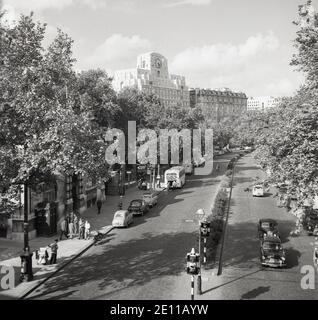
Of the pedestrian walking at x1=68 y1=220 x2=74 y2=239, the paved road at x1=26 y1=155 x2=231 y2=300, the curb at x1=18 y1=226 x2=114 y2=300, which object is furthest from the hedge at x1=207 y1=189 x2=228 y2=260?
the pedestrian walking at x1=68 y1=220 x2=74 y2=239

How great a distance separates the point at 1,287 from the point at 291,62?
18.3 m

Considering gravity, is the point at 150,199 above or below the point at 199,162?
below

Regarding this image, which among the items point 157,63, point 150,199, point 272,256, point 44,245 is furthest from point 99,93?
point 157,63

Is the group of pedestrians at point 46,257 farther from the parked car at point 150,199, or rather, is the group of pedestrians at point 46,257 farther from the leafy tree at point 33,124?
the parked car at point 150,199

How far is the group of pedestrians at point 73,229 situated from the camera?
1262 inches

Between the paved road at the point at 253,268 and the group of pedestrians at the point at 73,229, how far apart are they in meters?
10.5

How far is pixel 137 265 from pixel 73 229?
32.6ft

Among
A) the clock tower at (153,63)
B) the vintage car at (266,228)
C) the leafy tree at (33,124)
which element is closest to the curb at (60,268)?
the leafy tree at (33,124)

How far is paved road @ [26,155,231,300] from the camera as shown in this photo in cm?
2077

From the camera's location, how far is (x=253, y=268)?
24.8 metres

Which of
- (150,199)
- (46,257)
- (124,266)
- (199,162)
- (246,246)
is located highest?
(199,162)

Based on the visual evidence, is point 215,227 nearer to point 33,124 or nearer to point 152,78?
point 33,124
